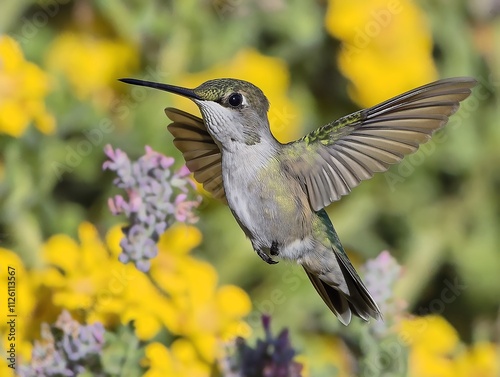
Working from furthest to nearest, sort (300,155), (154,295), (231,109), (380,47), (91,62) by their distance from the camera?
(380,47), (91,62), (154,295), (300,155), (231,109)

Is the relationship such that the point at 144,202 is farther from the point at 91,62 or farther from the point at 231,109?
the point at 91,62

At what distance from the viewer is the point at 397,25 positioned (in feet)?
9.75

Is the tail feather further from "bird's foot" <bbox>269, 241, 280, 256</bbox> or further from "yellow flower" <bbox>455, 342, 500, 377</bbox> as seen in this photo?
"yellow flower" <bbox>455, 342, 500, 377</bbox>

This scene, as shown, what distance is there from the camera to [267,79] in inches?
108

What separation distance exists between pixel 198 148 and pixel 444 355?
1.15 metres

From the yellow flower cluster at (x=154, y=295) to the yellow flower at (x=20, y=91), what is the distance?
1.15ft

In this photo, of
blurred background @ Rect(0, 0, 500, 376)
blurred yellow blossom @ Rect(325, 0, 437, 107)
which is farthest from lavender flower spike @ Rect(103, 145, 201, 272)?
blurred yellow blossom @ Rect(325, 0, 437, 107)

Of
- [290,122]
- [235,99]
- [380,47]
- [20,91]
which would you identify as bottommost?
[235,99]

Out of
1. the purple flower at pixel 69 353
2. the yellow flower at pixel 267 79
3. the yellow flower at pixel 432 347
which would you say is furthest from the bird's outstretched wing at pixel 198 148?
the yellow flower at pixel 267 79

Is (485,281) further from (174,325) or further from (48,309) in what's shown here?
(48,309)

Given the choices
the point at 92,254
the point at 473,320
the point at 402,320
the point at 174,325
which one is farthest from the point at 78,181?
the point at 473,320

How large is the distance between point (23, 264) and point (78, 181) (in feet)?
1.44

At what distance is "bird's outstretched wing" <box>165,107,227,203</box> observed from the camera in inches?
64.6

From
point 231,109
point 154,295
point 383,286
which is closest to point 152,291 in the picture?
point 154,295
